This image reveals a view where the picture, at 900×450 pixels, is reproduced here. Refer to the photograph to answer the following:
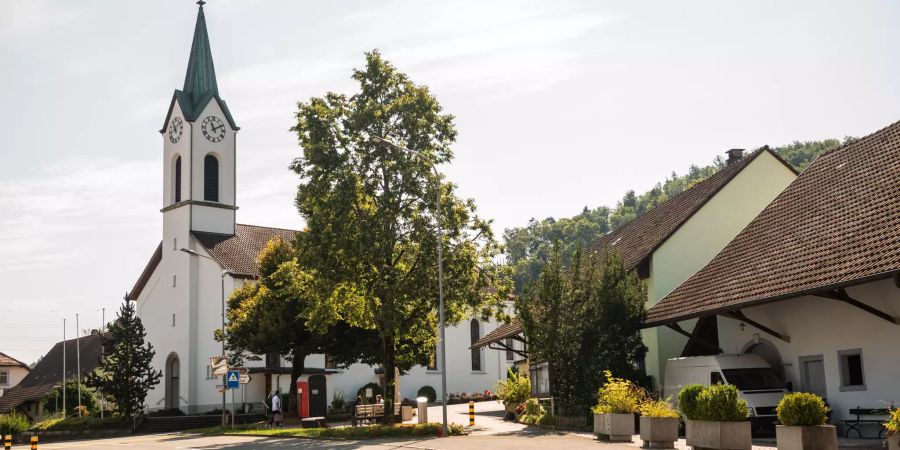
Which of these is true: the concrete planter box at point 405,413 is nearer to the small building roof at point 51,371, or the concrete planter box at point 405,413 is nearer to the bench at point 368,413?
the bench at point 368,413

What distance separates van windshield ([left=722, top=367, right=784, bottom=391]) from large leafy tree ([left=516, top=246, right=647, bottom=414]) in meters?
4.82

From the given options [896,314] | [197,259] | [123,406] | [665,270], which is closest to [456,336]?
[197,259]

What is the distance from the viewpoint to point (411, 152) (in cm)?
2992

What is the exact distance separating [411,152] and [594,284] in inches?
295

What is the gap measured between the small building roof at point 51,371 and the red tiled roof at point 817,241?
56.7 m

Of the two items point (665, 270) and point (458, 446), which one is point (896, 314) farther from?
point (665, 270)

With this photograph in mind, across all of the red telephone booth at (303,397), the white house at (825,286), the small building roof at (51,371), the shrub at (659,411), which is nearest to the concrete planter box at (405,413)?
the red telephone booth at (303,397)

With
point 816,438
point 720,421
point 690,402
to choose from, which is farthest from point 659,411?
point 816,438

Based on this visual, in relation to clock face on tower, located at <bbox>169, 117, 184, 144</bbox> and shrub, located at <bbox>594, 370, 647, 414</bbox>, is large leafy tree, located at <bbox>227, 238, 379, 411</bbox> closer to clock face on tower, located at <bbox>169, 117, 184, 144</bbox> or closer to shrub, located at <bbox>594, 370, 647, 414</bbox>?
clock face on tower, located at <bbox>169, 117, 184, 144</bbox>

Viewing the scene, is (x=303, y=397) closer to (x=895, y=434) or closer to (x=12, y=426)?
(x=12, y=426)

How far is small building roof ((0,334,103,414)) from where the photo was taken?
72562 millimetres

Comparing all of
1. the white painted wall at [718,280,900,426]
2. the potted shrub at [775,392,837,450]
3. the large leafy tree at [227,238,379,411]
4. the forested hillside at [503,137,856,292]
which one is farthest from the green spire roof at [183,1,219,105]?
the forested hillside at [503,137,856,292]

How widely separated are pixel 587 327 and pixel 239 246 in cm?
3629

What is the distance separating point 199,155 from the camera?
5956cm
